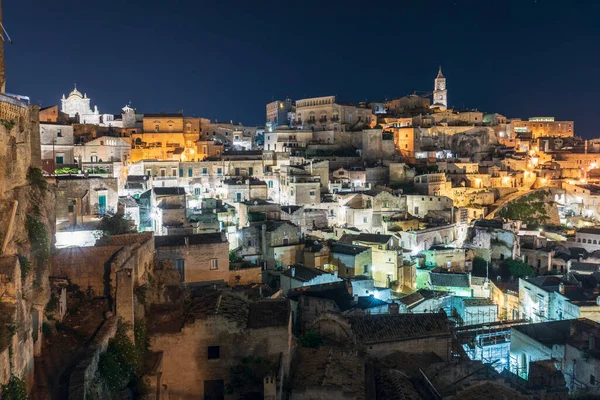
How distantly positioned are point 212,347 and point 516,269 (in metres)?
25.6

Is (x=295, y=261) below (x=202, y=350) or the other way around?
below

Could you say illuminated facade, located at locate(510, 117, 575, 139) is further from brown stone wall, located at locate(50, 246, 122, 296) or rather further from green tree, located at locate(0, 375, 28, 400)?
green tree, located at locate(0, 375, 28, 400)

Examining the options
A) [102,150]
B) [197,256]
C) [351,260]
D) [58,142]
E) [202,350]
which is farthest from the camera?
[102,150]

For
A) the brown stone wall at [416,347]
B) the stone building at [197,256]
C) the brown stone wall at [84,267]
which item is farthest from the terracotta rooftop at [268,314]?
the stone building at [197,256]

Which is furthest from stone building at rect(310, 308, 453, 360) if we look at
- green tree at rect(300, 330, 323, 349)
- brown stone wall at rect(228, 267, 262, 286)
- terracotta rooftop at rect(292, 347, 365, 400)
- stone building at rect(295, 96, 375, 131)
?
stone building at rect(295, 96, 375, 131)

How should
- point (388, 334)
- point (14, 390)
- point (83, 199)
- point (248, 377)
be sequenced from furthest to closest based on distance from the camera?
point (83, 199) → point (388, 334) → point (248, 377) → point (14, 390)

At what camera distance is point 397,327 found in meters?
15.9

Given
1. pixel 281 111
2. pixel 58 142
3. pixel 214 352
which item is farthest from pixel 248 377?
pixel 281 111

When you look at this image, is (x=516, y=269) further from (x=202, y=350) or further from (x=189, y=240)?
(x=202, y=350)

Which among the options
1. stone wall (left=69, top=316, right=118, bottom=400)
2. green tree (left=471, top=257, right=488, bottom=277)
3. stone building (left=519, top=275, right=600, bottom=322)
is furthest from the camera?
green tree (left=471, top=257, right=488, bottom=277)

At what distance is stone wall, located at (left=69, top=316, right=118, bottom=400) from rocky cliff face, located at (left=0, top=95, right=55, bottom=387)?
34.1 inches

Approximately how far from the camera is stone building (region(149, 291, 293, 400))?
11.9m

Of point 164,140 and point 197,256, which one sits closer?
point 197,256

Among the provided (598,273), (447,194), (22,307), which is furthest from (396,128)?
(22,307)
